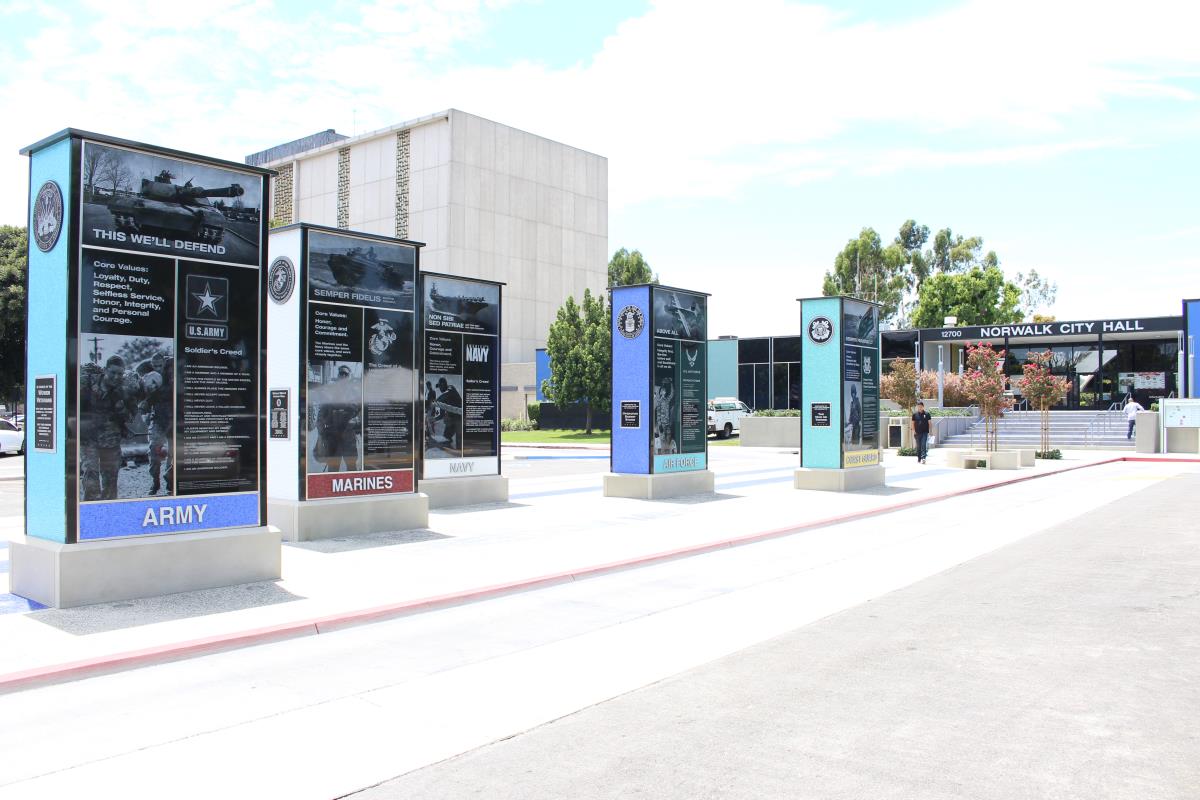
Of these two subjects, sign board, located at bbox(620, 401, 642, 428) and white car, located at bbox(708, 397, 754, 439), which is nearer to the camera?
sign board, located at bbox(620, 401, 642, 428)

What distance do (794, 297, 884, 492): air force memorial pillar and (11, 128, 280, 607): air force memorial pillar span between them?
13837mm

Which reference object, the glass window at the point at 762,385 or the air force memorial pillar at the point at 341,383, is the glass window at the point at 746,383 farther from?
the air force memorial pillar at the point at 341,383

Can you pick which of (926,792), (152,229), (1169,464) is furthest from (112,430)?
(1169,464)

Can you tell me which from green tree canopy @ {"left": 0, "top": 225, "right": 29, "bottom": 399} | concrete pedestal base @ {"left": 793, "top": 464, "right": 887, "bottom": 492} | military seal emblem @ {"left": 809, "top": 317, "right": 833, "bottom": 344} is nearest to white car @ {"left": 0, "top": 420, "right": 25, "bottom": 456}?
green tree canopy @ {"left": 0, "top": 225, "right": 29, "bottom": 399}

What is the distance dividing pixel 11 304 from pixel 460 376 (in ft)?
112

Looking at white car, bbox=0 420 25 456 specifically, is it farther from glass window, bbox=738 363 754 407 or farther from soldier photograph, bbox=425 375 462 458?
glass window, bbox=738 363 754 407

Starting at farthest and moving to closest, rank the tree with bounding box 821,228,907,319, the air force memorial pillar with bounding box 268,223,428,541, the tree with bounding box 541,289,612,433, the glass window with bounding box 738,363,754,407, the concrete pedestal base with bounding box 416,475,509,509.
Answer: the tree with bounding box 821,228,907,319 < the glass window with bounding box 738,363,754,407 < the tree with bounding box 541,289,612,433 < the concrete pedestal base with bounding box 416,475,509,509 < the air force memorial pillar with bounding box 268,223,428,541

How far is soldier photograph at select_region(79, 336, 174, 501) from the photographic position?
8484 mm

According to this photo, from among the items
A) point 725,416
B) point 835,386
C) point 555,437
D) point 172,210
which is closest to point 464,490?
point 172,210

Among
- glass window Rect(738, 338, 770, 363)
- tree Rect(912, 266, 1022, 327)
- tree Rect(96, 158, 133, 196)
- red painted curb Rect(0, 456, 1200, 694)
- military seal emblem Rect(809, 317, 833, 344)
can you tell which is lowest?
→ red painted curb Rect(0, 456, 1200, 694)

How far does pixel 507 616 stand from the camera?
8.48m

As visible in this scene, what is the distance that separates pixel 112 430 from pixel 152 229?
1959mm

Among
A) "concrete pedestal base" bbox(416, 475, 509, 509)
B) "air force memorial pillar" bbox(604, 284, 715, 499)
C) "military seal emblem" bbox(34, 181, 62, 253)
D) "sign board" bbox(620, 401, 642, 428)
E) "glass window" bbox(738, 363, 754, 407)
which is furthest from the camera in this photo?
"glass window" bbox(738, 363, 754, 407)

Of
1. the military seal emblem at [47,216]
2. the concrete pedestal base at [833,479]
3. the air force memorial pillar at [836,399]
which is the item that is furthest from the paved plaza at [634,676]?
the air force memorial pillar at [836,399]
